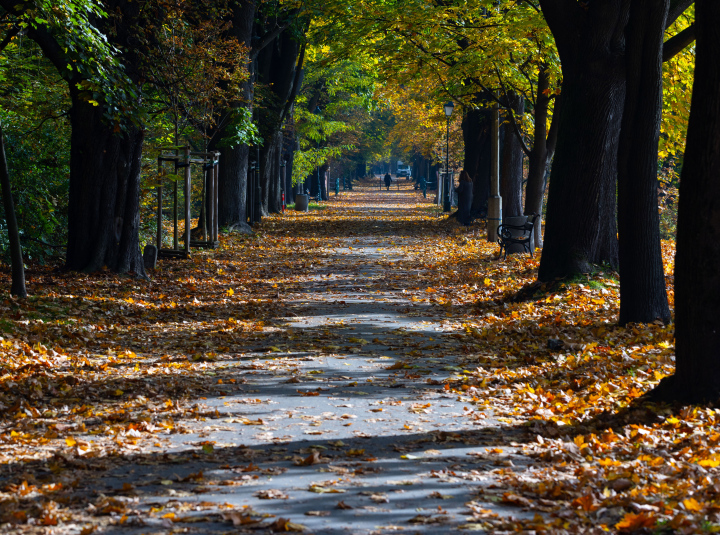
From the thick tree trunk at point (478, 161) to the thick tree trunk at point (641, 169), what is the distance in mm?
21647

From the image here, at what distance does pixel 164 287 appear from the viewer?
14.1 meters

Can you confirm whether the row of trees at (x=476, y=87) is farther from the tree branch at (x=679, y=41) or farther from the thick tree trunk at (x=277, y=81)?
the thick tree trunk at (x=277, y=81)

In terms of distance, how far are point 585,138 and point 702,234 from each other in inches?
265

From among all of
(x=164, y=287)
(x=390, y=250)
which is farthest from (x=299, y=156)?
(x=164, y=287)

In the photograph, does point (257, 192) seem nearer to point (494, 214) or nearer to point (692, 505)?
point (494, 214)

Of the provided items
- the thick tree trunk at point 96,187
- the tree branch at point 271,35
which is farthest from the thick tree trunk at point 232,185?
the thick tree trunk at point 96,187

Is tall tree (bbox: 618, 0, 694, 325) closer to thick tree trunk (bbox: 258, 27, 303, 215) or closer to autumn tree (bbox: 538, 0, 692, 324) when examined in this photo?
autumn tree (bbox: 538, 0, 692, 324)

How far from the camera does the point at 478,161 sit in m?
31.6

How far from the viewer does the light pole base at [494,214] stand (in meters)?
22.5

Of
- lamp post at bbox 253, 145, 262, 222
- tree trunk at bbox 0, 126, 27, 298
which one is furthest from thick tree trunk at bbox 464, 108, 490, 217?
tree trunk at bbox 0, 126, 27, 298

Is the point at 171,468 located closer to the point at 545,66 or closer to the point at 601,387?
the point at 601,387

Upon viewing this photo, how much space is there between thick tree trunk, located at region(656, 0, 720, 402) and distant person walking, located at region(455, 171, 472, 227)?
23864 millimetres

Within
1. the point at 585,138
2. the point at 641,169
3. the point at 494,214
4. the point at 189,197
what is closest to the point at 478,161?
the point at 494,214

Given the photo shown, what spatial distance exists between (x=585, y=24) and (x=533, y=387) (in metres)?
6.61
